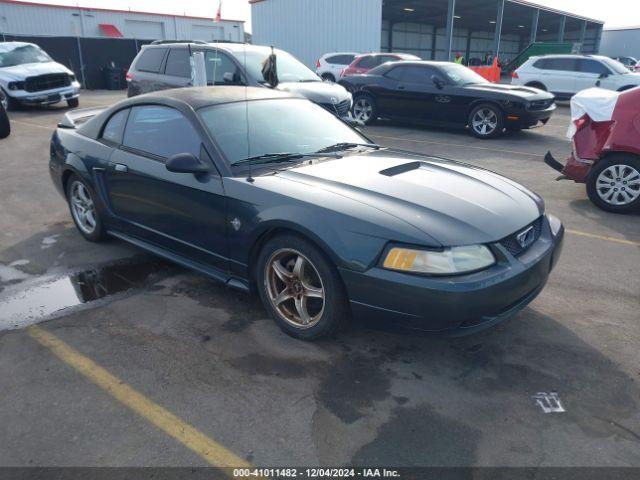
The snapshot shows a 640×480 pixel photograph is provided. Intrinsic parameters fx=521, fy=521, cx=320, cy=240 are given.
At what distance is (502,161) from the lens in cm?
904

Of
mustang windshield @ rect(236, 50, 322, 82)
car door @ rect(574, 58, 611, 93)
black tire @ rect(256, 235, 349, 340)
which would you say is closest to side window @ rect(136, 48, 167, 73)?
mustang windshield @ rect(236, 50, 322, 82)

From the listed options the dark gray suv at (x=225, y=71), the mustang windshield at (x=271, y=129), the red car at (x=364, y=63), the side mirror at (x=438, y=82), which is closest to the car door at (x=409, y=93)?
the side mirror at (x=438, y=82)

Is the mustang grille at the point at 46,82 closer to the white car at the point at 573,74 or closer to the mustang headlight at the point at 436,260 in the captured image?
the white car at the point at 573,74

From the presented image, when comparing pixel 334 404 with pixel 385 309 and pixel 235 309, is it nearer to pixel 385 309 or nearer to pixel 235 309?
pixel 385 309

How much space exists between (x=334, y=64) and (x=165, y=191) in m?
19.5

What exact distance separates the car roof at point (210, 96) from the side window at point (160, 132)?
0.08m

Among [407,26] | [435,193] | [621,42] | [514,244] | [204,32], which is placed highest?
[407,26]

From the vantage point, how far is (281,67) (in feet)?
32.7

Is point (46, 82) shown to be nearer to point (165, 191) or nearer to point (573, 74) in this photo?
point (165, 191)

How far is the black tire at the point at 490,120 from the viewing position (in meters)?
10.9

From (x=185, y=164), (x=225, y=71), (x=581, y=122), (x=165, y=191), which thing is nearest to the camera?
(x=185, y=164)

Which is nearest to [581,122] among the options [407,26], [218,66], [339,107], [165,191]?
[339,107]

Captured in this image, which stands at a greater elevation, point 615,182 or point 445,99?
point 445,99

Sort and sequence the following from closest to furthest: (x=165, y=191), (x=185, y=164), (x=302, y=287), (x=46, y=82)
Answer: (x=302, y=287), (x=185, y=164), (x=165, y=191), (x=46, y=82)
